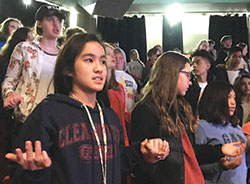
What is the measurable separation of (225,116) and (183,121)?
1.63ft

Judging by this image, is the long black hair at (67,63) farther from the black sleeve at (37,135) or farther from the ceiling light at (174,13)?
the ceiling light at (174,13)

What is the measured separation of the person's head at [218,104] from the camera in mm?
2412

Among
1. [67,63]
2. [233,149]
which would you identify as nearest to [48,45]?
[67,63]

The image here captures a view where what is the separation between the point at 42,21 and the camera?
2.34 metres

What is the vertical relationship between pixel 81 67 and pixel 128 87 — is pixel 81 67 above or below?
above

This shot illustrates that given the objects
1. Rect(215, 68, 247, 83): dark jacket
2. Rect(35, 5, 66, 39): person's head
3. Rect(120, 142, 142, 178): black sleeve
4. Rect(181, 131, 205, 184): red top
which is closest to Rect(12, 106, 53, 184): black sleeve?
Rect(120, 142, 142, 178): black sleeve

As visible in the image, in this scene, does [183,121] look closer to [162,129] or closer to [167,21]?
[162,129]

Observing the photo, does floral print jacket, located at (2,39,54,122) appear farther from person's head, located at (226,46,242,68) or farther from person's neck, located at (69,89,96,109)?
person's head, located at (226,46,242,68)

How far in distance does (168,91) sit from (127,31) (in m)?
7.46

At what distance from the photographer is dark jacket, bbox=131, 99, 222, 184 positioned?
1.88 m

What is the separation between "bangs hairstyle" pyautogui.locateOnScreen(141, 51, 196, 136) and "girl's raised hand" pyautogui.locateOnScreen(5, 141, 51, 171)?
95cm

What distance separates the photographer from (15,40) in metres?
2.85

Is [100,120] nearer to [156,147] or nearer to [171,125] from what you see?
[156,147]

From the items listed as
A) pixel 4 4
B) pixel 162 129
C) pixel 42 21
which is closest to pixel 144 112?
pixel 162 129
